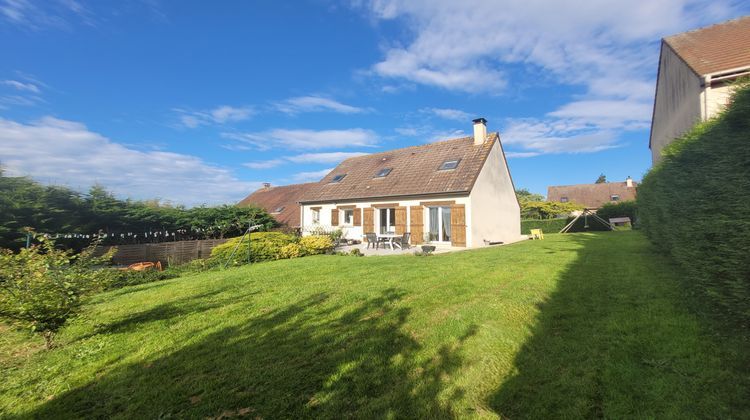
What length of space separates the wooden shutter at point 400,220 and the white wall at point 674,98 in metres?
9.87

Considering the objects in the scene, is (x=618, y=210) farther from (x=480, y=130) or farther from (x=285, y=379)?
(x=285, y=379)

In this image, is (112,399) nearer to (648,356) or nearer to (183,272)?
(648,356)

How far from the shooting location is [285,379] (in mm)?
2969

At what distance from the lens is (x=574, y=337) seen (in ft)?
11.7

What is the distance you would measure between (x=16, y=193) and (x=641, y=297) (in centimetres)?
1761

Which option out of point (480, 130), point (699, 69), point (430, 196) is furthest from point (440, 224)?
point (699, 69)

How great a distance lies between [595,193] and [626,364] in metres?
45.7

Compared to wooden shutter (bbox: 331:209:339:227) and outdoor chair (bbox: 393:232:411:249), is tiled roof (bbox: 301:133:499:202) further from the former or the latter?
outdoor chair (bbox: 393:232:411:249)

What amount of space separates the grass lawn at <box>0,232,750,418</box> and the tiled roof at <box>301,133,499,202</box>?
34.1 ft

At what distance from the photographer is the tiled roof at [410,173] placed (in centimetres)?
1585

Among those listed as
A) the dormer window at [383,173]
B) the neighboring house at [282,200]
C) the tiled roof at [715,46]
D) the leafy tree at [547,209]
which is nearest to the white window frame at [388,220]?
the dormer window at [383,173]

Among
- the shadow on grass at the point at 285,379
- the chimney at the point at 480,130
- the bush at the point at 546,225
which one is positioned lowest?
the shadow on grass at the point at 285,379

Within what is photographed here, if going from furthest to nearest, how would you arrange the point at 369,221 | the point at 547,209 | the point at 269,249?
the point at 547,209
the point at 369,221
the point at 269,249

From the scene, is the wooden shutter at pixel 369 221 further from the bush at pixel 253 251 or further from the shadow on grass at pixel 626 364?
the shadow on grass at pixel 626 364
